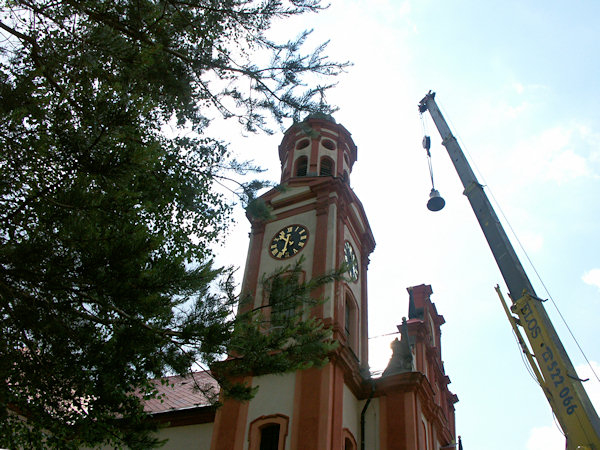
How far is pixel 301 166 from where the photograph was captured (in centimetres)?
2266

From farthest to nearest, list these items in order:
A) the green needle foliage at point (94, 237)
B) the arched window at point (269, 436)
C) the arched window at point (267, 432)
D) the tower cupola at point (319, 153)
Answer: the tower cupola at point (319, 153), the arched window at point (269, 436), the arched window at point (267, 432), the green needle foliage at point (94, 237)

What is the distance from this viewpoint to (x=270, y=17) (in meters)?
8.37

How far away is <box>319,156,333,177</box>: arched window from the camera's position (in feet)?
72.0

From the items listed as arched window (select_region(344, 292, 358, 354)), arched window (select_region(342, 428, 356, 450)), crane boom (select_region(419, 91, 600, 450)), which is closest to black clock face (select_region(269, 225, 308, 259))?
arched window (select_region(344, 292, 358, 354))

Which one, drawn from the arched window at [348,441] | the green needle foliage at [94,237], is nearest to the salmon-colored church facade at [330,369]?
the arched window at [348,441]

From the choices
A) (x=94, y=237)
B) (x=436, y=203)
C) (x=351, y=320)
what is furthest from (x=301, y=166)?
(x=94, y=237)

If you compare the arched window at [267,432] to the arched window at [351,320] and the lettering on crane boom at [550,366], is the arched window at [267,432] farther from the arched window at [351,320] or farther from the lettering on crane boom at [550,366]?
the lettering on crane boom at [550,366]

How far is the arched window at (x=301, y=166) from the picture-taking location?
22.3m

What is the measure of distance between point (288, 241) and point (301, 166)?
4.82m

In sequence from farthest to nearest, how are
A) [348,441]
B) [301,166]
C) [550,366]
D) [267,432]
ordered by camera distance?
[301,166] < [348,441] < [267,432] < [550,366]

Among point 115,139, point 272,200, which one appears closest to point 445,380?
point 272,200

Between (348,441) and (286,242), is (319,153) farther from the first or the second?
(348,441)

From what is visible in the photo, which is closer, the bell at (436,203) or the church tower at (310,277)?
the church tower at (310,277)

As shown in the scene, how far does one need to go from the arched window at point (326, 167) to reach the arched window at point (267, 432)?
1057cm
